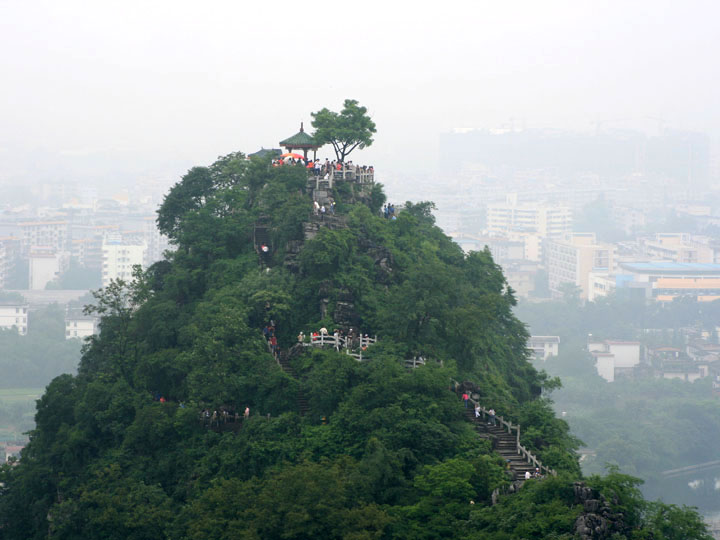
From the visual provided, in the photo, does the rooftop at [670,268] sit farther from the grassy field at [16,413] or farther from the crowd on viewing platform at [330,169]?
the crowd on viewing platform at [330,169]

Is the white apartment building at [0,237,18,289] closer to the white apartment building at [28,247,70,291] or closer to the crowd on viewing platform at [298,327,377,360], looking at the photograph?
the white apartment building at [28,247,70,291]

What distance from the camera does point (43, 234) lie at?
156875 mm

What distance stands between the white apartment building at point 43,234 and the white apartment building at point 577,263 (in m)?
66.0

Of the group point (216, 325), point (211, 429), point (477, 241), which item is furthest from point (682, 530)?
point (477, 241)

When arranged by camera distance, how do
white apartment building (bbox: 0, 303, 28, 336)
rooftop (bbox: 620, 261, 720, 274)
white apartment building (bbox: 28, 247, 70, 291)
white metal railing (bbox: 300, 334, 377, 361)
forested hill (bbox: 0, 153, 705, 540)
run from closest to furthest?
forested hill (bbox: 0, 153, 705, 540)
white metal railing (bbox: 300, 334, 377, 361)
white apartment building (bbox: 0, 303, 28, 336)
rooftop (bbox: 620, 261, 720, 274)
white apartment building (bbox: 28, 247, 70, 291)

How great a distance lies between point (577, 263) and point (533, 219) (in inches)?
1140

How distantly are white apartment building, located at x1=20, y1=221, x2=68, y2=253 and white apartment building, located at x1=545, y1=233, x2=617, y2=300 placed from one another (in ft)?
217

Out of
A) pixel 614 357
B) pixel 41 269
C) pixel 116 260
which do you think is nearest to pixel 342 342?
pixel 614 357

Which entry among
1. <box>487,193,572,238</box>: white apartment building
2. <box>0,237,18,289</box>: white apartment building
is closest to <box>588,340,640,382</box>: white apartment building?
<box>487,193,572,238</box>: white apartment building

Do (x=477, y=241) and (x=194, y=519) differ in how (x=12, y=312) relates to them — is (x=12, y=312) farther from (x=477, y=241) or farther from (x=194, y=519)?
(x=194, y=519)

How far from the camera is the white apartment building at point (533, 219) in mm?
169500

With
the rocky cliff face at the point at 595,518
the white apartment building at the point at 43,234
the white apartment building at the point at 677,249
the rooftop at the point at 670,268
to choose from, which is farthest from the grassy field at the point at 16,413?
the white apartment building at the point at 677,249

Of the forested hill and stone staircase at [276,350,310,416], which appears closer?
the forested hill

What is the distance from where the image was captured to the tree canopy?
38.2 m
